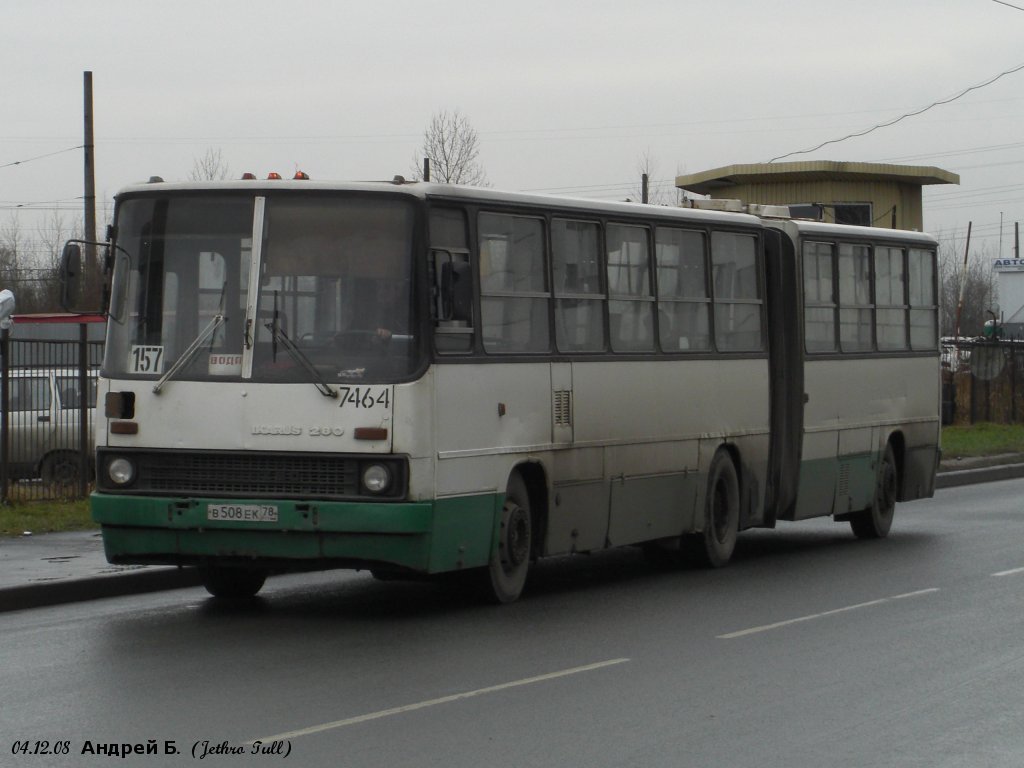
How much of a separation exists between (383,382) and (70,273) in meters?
2.15

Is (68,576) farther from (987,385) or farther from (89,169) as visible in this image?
(987,385)

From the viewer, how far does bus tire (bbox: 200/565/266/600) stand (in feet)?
42.1

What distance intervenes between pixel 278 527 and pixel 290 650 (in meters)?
1.07

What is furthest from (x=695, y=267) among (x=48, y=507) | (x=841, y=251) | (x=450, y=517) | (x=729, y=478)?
(x=48, y=507)

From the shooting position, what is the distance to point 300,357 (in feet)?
37.3

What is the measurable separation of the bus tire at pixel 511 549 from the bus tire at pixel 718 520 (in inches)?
115

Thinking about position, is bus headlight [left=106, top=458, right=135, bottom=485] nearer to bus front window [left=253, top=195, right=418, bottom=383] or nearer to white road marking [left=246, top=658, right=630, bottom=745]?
bus front window [left=253, top=195, right=418, bottom=383]

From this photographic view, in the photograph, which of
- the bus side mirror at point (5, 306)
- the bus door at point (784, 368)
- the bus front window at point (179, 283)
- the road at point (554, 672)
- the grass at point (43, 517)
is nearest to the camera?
the road at point (554, 672)

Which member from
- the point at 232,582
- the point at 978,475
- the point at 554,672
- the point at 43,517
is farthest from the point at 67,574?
the point at 978,475

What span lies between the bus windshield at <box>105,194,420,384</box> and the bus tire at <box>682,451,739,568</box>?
4.65 meters

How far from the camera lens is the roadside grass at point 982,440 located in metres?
30.8

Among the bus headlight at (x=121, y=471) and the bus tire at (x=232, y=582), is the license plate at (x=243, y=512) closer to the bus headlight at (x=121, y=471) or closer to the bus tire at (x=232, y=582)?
the bus headlight at (x=121, y=471)

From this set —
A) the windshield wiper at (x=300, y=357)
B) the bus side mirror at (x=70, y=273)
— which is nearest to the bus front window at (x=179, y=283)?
the windshield wiper at (x=300, y=357)

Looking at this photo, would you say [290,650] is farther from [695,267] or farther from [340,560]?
[695,267]
